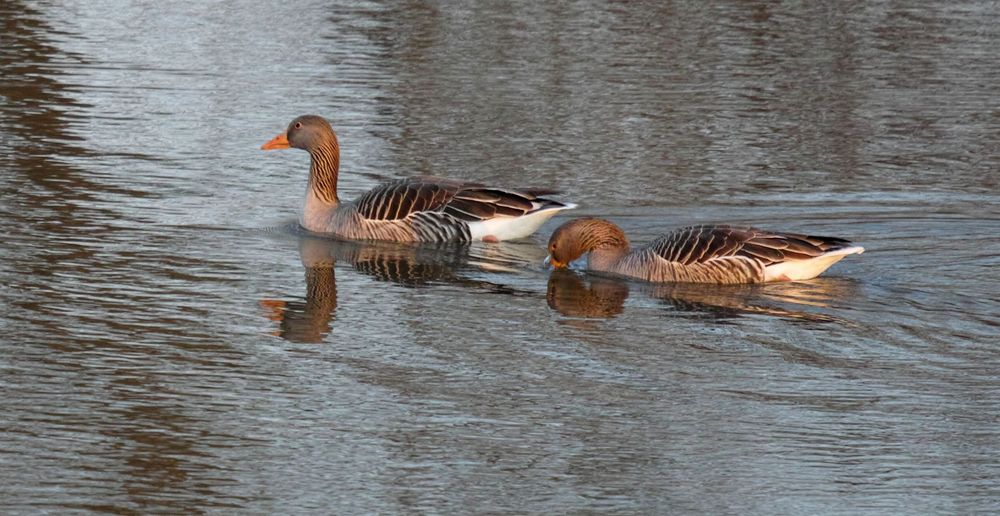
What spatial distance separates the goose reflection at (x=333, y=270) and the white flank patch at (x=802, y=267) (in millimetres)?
2281

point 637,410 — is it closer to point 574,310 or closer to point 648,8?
point 574,310

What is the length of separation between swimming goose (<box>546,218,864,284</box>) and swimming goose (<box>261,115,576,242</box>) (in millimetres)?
1300

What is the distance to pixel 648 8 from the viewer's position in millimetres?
25562

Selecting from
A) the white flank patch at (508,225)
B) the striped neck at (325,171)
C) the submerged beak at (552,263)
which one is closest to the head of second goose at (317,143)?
the striped neck at (325,171)

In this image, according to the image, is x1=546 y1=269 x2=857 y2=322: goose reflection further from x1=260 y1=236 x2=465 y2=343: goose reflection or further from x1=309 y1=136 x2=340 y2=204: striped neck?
x1=309 y1=136 x2=340 y2=204: striped neck

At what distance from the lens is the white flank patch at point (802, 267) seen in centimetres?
1158

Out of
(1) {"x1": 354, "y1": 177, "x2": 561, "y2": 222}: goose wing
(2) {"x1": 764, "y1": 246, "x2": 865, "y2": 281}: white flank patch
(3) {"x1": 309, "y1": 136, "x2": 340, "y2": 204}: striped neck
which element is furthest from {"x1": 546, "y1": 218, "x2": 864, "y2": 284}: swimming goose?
(3) {"x1": 309, "y1": 136, "x2": 340, "y2": 204}: striped neck

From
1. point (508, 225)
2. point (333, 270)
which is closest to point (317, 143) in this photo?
point (508, 225)

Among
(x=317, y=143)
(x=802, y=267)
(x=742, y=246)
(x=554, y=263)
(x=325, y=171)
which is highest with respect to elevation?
(x=317, y=143)

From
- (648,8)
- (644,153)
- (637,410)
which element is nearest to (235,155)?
(644,153)

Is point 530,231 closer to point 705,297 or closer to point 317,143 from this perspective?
point 317,143

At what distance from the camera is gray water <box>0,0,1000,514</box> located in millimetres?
7441

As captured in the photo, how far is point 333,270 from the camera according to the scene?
12203 millimetres

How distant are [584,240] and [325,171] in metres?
2.82
